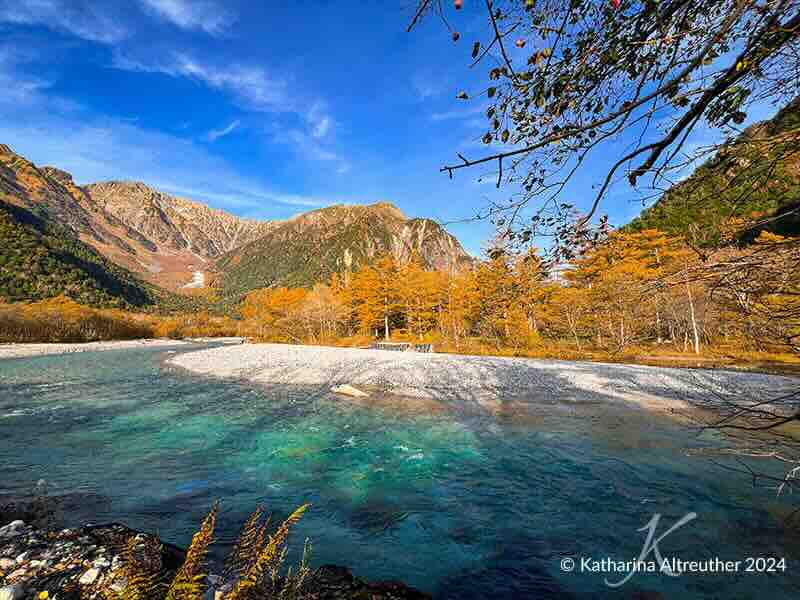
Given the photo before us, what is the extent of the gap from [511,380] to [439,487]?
1097cm

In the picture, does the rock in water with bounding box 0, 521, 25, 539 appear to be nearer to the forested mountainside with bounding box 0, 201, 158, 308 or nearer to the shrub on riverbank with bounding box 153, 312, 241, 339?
the shrub on riverbank with bounding box 153, 312, 241, 339

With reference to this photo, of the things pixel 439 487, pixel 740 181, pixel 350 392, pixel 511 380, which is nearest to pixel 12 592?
pixel 439 487

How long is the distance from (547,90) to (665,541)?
5.80m

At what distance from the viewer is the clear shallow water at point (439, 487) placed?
4211mm

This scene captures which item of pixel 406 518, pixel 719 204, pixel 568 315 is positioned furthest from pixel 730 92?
pixel 568 315

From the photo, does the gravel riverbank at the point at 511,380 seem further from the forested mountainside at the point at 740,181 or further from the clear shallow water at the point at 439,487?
the forested mountainside at the point at 740,181

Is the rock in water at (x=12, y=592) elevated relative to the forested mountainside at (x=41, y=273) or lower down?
lower down

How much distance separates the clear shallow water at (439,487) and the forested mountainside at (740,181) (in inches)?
160

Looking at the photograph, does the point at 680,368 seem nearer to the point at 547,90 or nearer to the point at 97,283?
the point at 547,90

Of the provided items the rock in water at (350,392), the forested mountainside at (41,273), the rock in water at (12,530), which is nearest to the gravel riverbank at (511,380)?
the rock in water at (350,392)

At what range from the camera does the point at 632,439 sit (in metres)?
8.42

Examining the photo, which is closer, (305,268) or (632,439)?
(632,439)

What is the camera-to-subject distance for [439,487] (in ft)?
20.3
